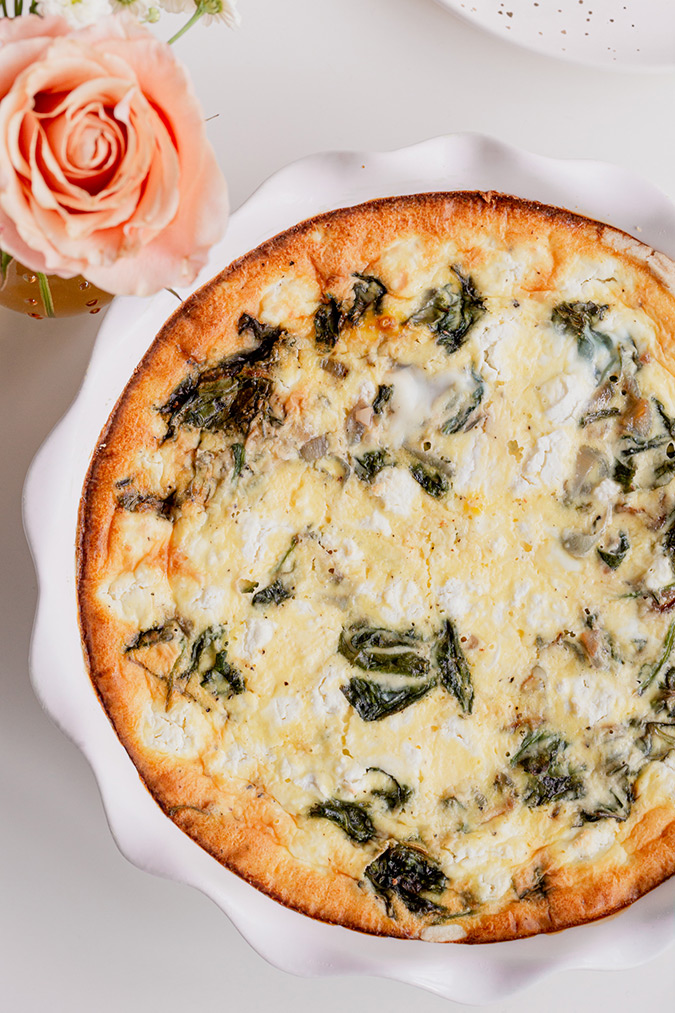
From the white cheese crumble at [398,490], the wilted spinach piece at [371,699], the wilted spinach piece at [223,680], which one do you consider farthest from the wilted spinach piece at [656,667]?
the wilted spinach piece at [223,680]

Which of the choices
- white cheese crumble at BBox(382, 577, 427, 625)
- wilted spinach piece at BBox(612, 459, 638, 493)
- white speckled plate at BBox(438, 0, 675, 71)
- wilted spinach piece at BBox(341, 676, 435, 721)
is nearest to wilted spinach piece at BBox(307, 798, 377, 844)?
wilted spinach piece at BBox(341, 676, 435, 721)

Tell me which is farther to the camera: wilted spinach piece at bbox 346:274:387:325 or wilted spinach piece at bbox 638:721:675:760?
wilted spinach piece at bbox 638:721:675:760

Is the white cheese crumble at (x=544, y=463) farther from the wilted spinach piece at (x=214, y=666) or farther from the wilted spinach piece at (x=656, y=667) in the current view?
the wilted spinach piece at (x=214, y=666)

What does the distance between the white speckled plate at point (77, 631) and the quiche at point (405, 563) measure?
0.04m

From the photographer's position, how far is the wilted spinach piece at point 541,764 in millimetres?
2236

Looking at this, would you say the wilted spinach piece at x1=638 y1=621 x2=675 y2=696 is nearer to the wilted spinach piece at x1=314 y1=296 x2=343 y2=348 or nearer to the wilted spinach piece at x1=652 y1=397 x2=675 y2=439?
the wilted spinach piece at x1=652 y1=397 x2=675 y2=439

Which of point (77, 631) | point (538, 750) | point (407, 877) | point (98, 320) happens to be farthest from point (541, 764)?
point (98, 320)

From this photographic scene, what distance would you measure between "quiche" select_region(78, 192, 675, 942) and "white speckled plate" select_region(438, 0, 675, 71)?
2.06ft

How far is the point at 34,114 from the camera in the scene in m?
1.34

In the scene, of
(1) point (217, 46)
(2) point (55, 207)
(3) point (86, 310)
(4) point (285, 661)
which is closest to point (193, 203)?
(2) point (55, 207)

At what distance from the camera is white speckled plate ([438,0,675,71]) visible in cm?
251

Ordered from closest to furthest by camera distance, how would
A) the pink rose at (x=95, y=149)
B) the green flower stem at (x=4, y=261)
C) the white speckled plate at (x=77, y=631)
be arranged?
the pink rose at (x=95, y=149)
the green flower stem at (x=4, y=261)
the white speckled plate at (x=77, y=631)

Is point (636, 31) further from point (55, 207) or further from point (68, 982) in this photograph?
point (68, 982)

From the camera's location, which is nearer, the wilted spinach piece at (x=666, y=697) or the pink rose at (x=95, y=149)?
the pink rose at (x=95, y=149)
